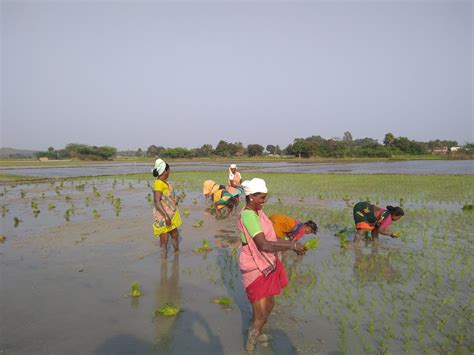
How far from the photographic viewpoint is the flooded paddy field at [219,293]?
11.8ft

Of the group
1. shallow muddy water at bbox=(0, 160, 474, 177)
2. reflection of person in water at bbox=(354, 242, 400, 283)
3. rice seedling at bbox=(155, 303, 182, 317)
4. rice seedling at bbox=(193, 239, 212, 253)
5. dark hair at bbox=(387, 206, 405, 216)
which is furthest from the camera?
shallow muddy water at bbox=(0, 160, 474, 177)

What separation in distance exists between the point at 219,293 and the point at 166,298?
0.73 meters

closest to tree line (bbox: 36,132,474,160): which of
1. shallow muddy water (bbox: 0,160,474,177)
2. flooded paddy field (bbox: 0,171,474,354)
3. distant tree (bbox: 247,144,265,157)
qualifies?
distant tree (bbox: 247,144,265,157)

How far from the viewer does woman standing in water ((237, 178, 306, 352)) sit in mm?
3264

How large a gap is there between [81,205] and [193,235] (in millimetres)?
6903

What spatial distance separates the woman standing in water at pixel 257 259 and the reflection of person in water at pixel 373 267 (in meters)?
2.43

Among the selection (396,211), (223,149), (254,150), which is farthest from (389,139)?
(396,211)

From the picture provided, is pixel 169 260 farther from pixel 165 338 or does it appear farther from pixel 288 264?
pixel 165 338

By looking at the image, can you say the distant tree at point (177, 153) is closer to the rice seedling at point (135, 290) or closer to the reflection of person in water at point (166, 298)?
the reflection of person in water at point (166, 298)

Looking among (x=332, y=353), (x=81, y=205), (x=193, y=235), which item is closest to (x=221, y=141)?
(x=81, y=205)

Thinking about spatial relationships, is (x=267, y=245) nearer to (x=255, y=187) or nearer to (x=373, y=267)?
(x=255, y=187)

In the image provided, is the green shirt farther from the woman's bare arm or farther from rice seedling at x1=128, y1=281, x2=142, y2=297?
rice seedling at x1=128, y1=281, x2=142, y2=297

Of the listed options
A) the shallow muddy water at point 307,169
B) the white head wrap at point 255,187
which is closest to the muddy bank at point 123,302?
the white head wrap at point 255,187

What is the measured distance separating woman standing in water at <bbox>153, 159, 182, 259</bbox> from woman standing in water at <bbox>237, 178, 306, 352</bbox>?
9.22ft
